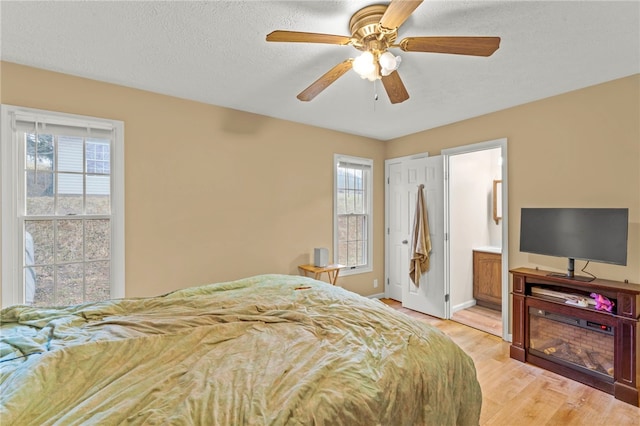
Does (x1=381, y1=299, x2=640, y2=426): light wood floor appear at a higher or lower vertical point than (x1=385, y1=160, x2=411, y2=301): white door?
lower

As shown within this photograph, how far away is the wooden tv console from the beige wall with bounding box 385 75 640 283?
32 centimetres

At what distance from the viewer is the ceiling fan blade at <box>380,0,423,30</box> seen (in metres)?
1.26

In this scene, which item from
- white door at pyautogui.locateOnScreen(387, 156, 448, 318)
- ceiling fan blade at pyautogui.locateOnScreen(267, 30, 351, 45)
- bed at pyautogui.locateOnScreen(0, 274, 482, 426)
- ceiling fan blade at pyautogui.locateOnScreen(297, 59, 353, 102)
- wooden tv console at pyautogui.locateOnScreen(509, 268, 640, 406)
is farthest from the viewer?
white door at pyautogui.locateOnScreen(387, 156, 448, 318)

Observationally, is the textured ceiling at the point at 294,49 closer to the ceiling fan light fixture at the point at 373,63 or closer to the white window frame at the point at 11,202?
the ceiling fan light fixture at the point at 373,63

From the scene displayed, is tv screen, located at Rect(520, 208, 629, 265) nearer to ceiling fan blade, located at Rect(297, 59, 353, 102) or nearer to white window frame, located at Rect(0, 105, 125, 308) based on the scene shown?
ceiling fan blade, located at Rect(297, 59, 353, 102)

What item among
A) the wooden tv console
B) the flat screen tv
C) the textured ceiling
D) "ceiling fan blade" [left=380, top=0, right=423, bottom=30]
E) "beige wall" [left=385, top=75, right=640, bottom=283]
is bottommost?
the wooden tv console

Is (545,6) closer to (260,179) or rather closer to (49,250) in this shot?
(260,179)

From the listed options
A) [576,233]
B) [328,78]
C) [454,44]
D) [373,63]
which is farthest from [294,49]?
[576,233]

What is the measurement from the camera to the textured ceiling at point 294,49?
5.38 feet

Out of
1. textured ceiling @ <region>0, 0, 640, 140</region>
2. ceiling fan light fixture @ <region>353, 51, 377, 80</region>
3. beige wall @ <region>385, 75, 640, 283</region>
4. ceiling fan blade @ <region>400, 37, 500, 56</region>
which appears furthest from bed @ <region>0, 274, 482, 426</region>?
beige wall @ <region>385, 75, 640, 283</region>

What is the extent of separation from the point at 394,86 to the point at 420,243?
243 cm

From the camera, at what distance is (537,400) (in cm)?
219

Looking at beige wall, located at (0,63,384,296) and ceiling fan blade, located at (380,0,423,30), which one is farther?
beige wall, located at (0,63,384,296)

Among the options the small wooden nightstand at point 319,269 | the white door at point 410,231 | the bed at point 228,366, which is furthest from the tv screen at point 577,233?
the small wooden nightstand at point 319,269
